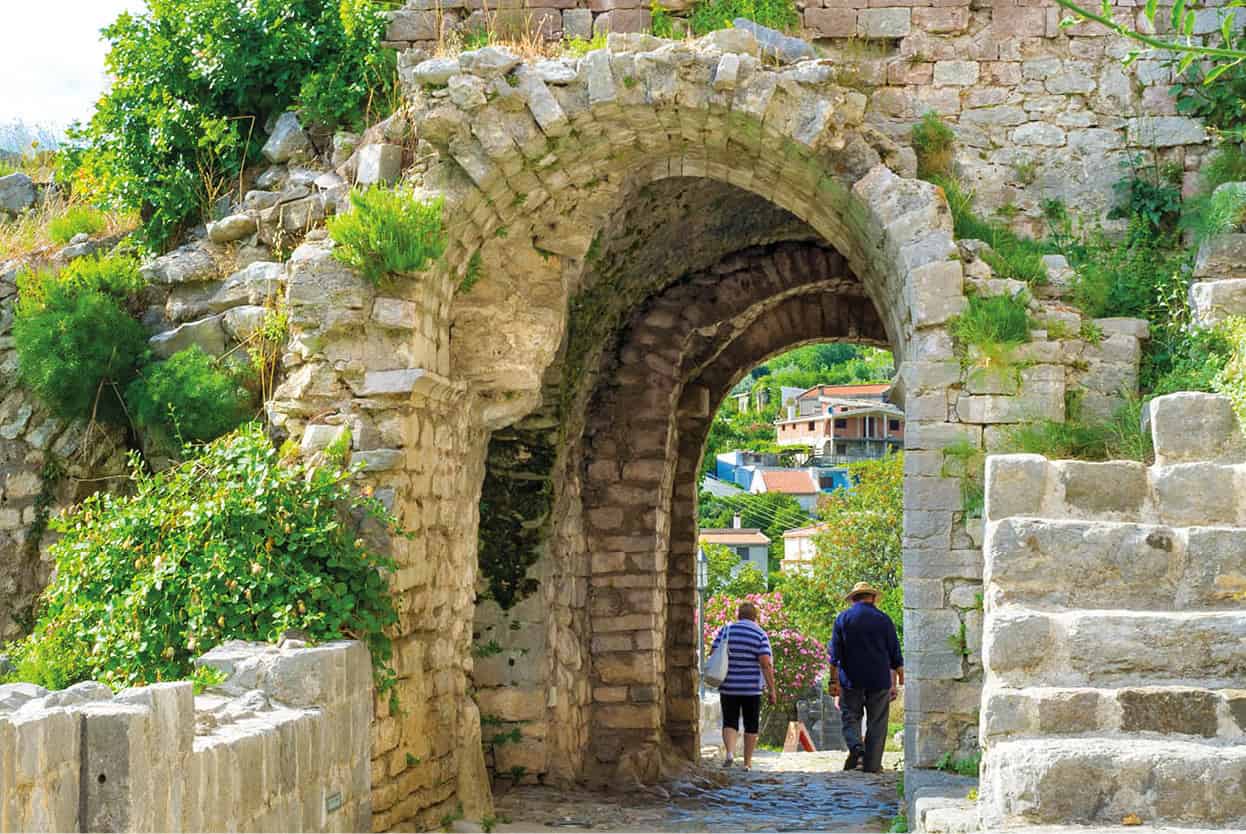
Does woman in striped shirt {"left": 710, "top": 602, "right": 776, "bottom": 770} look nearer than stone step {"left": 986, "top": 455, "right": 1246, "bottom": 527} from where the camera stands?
No

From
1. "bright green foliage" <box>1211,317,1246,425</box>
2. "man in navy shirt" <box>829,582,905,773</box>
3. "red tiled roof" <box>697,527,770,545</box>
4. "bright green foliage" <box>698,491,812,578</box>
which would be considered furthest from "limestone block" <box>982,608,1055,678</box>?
"bright green foliage" <box>698,491,812,578</box>

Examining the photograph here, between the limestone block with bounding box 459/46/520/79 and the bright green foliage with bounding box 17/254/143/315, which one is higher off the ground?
the limestone block with bounding box 459/46/520/79

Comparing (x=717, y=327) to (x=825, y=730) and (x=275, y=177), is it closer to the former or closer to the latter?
(x=275, y=177)

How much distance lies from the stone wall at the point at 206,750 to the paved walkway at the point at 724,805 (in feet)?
8.26

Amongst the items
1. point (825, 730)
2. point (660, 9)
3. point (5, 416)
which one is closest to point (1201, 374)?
point (660, 9)

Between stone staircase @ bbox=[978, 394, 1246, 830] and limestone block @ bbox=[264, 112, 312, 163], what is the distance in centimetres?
470

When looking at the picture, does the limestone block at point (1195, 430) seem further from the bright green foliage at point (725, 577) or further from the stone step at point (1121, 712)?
the bright green foliage at point (725, 577)

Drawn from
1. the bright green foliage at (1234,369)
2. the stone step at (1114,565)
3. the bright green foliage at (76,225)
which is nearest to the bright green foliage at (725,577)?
the bright green foliage at (76,225)

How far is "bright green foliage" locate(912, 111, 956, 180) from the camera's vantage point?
8430mm

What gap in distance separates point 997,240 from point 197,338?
4356 mm

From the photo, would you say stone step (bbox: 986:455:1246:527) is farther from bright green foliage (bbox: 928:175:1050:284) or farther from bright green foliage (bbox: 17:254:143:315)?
bright green foliage (bbox: 17:254:143:315)

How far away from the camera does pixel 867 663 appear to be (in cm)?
1140

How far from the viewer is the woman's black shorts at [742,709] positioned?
40.0ft

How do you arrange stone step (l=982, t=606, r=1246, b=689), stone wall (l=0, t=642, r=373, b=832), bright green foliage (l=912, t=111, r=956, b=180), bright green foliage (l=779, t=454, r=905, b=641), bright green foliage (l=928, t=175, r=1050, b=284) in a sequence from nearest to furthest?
stone wall (l=0, t=642, r=373, b=832)
stone step (l=982, t=606, r=1246, b=689)
bright green foliage (l=928, t=175, r=1050, b=284)
bright green foliage (l=912, t=111, r=956, b=180)
bright green foliage (l=779, t=454, r=905, b=641)
